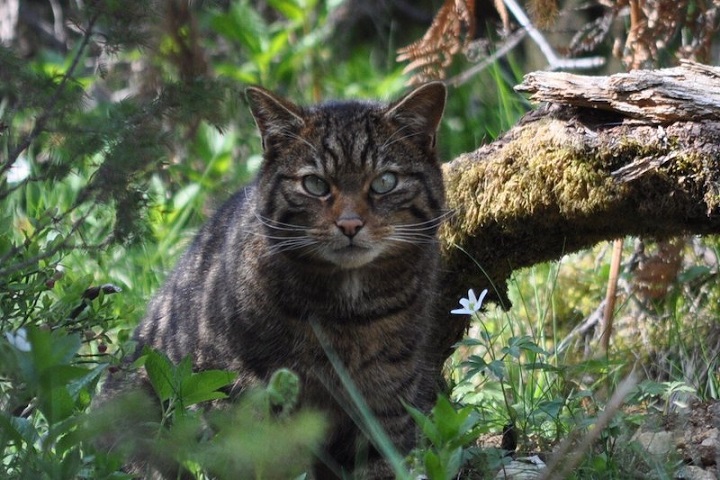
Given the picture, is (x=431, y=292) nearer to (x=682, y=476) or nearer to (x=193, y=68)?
(x=682, y=476)

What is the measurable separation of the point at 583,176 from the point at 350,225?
2.49 ft

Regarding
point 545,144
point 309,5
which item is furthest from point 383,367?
point 309,5

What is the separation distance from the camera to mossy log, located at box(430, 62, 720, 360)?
2998 millimetres

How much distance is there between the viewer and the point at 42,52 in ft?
24.2

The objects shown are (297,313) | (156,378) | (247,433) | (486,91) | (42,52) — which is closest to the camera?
(247,433)

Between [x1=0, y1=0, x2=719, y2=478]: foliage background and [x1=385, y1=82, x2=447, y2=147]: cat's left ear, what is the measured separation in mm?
574

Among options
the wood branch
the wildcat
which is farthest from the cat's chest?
the wood branch

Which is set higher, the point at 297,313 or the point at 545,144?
the point at 545,144

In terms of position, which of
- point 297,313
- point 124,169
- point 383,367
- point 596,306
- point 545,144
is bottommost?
point 596,306

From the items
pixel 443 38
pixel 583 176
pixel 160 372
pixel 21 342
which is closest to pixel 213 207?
pixel 443 38

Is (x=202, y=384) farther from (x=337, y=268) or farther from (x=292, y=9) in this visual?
(x=292, y=9)

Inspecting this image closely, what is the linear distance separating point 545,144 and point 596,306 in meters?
1.23

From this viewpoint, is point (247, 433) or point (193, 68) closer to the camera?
point (247, 433)

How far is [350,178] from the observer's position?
327cm
